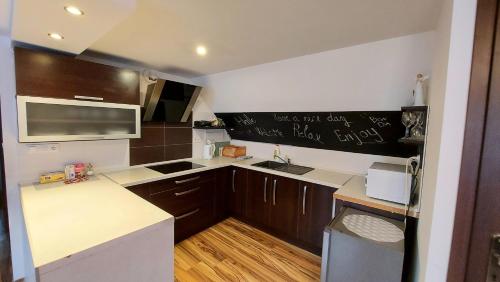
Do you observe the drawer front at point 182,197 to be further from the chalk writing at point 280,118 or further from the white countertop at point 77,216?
the chalk writing at point 280,118

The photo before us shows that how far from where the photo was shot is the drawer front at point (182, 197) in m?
2.05

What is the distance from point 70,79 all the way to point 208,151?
1.71m

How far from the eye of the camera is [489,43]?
0.65 meters

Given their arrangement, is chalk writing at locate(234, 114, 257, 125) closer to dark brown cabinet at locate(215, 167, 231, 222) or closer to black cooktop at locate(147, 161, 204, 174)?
dark brown cabinet at locate(215, 167, 231, 222)

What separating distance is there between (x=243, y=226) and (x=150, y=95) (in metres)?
1.96

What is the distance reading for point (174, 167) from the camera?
2.46 meters

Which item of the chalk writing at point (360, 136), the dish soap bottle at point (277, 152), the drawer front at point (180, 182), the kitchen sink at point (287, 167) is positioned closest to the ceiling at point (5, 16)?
the drawer front at point (180, 182)

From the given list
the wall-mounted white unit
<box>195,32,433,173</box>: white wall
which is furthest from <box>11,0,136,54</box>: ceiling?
<box>195,32,433,173</box>: white wall

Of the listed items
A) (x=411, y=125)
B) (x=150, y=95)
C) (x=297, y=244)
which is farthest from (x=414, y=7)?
(x=150, y=95)

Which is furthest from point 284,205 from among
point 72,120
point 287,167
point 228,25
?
point 72,120

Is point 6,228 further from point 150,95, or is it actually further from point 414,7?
point 414,7

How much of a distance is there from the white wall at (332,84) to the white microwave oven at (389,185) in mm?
517

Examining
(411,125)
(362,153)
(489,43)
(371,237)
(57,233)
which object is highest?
(489,43)

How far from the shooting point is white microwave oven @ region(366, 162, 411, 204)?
4.63ft
